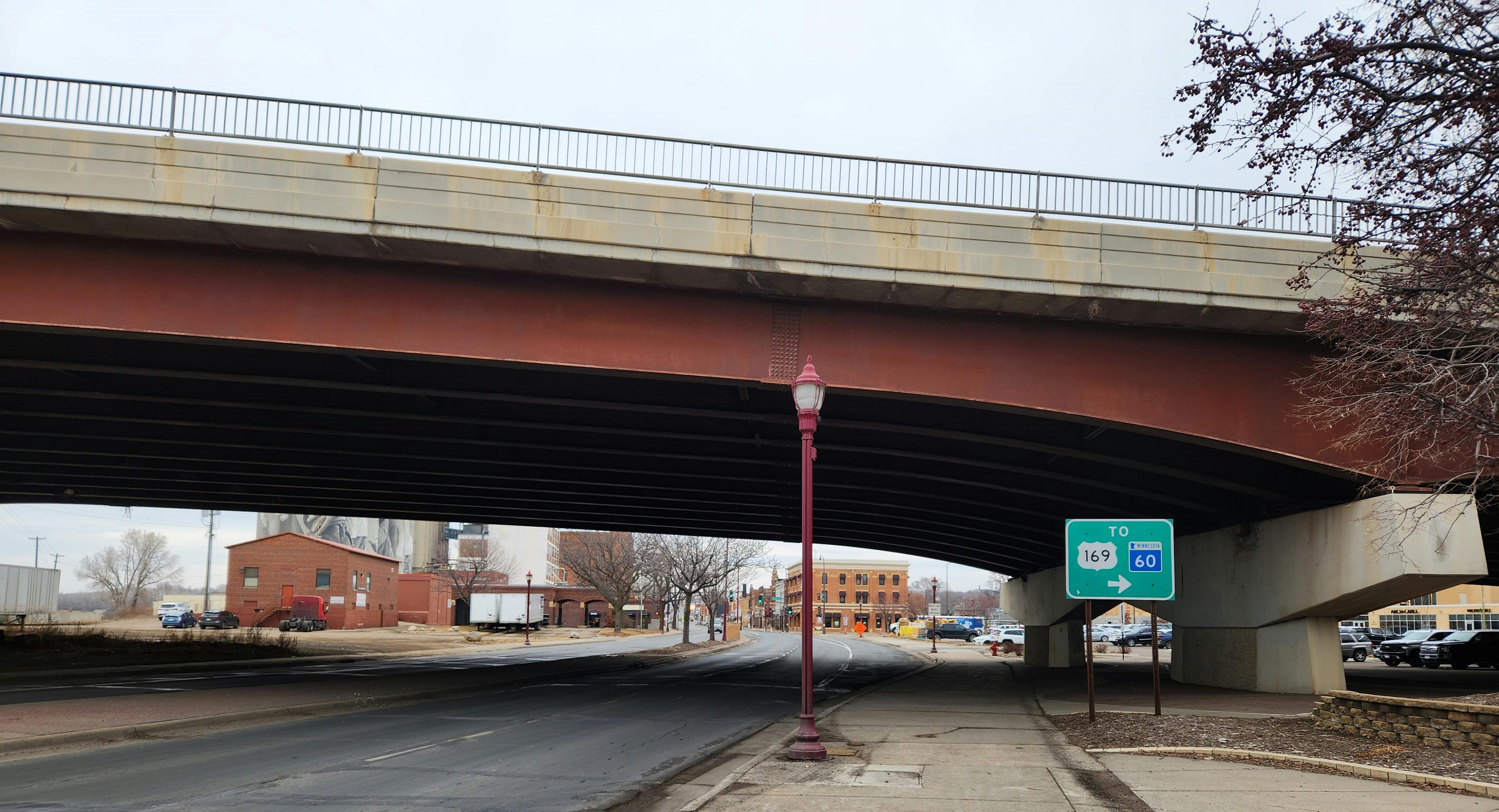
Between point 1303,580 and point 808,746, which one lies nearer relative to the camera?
point 808,746

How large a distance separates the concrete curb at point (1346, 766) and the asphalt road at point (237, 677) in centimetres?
1787

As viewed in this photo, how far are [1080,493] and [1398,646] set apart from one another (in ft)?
77.0

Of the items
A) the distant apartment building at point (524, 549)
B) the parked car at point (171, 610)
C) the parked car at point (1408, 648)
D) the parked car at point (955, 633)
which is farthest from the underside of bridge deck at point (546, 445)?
the distant apartment building at point (524, 549)

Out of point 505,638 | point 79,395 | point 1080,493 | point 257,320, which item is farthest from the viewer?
point 505,638

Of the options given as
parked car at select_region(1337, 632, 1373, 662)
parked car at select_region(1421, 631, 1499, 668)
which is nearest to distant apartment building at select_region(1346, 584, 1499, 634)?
parked car at select_region(1337, 632, 1373, 662)

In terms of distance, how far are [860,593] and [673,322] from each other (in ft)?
448

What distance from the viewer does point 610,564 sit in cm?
7400

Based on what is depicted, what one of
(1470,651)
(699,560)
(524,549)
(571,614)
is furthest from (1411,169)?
(524,549)

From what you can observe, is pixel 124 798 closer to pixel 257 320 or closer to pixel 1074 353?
pixel 257 320

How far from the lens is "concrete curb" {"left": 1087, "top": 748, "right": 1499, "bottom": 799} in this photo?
988 cm

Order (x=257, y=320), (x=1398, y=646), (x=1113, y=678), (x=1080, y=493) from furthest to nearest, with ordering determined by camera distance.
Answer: (x=1398, y=646), (x=1113, y=678), (x=1080, y=493), (x=257, y=320)

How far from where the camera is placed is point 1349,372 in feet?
49.9

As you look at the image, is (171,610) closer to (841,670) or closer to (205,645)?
(205,645)

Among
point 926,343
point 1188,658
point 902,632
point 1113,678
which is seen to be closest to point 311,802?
point 926,343
